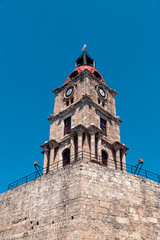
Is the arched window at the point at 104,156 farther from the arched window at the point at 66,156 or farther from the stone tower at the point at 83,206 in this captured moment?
the stone tower at the point at 83,206

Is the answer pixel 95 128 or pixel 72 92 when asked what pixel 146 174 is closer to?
pixel 95 128

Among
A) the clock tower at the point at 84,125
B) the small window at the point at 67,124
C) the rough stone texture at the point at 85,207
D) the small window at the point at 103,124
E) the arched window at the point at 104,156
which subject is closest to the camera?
the rough stone texture at the point at 85,207

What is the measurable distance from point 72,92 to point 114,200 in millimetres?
21160

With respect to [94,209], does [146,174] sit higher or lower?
higher

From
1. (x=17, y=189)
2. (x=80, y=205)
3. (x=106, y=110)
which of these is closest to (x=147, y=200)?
(x=80, y=205)

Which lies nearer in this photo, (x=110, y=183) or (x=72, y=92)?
(x=110, y=183)

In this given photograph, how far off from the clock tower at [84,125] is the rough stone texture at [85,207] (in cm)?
922

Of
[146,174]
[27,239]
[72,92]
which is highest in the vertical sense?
[72,92]

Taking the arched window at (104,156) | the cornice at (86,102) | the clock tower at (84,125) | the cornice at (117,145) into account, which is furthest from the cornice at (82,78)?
the arched window at (104,156)

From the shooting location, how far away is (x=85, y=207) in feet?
56.6

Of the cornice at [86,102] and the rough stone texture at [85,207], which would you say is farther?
the cornice at [86,102]

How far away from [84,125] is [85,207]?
52.2ft

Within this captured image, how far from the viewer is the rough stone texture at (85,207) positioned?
56.1ft

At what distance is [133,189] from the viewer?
1998cm
